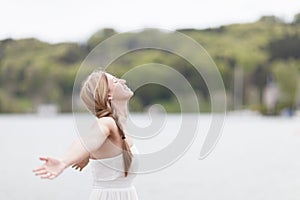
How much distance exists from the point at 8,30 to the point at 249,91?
1368cm

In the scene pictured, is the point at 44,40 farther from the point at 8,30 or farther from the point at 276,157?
the point at 276,157

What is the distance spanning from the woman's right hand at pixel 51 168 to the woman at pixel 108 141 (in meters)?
0.10

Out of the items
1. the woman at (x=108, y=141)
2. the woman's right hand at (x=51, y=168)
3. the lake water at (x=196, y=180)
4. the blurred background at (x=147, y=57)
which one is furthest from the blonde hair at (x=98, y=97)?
the blurred background at (x=147, y=57)

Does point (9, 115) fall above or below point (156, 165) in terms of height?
below

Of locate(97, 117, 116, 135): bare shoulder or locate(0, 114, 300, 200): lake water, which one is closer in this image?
locate(97, 117, 116, 135): bare shoulder

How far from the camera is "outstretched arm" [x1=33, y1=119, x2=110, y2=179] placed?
166 cm

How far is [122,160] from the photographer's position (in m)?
1.94

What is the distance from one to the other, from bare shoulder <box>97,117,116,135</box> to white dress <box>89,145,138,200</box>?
108 mm

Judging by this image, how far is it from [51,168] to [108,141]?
10.5 inches

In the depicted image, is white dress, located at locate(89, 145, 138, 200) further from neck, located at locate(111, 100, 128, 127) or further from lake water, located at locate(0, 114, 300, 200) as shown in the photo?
lake water, located at locate(0, 114, 300, 200)

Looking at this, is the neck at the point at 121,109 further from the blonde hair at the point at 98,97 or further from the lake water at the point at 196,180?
the lake water at the point at 196,180

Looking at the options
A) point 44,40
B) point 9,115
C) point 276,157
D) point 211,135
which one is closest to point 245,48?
point 44,40

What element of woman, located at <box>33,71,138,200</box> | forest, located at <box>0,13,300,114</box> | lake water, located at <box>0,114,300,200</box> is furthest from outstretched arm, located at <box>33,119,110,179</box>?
forest, located at <box>0,13,300,114</box>

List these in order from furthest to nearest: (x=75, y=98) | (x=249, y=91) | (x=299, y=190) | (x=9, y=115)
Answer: (x=249, y=91)
(x=9, y=115)
(x=299, y=190)
(x=75, y=98)
